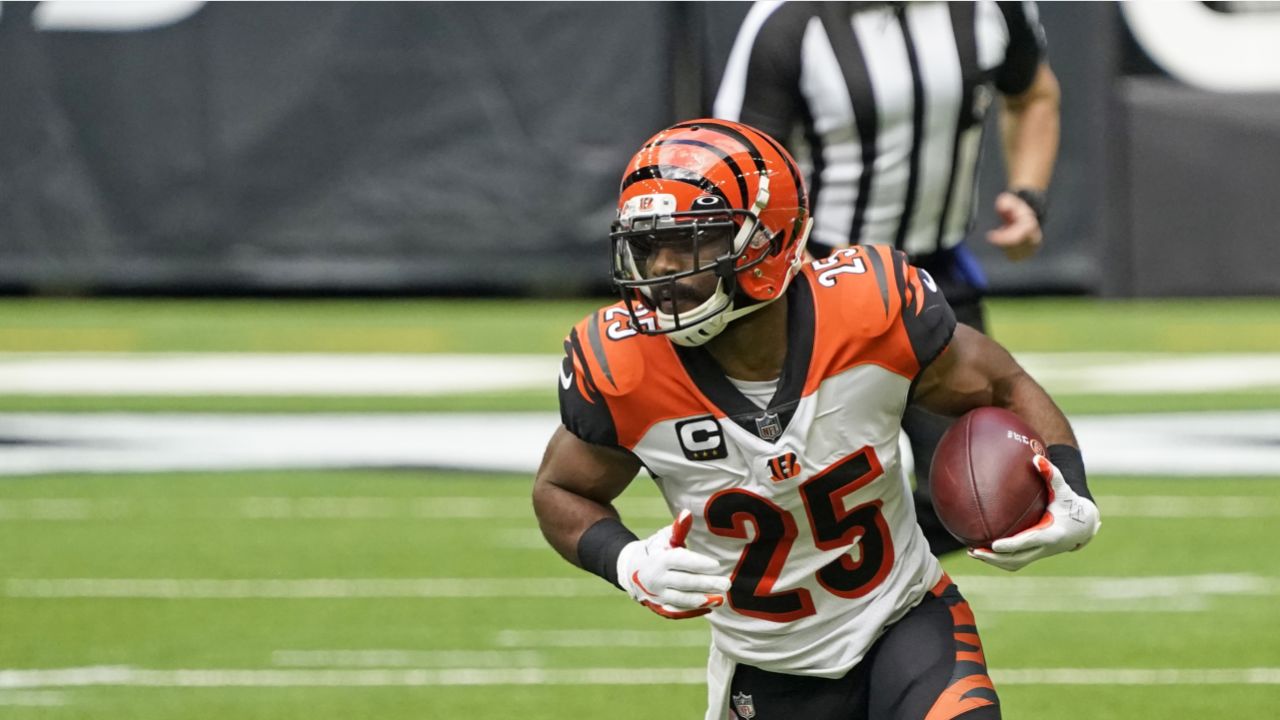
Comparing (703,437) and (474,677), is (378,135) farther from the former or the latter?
(703,437)

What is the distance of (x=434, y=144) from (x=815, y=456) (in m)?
8.32

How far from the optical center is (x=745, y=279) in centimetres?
291

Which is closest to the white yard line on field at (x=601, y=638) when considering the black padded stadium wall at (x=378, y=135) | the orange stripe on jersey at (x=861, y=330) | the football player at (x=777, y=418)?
the football player at (x=777, y=418)

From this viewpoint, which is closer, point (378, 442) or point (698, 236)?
point (698, 236)

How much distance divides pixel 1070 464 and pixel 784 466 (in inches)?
17.0

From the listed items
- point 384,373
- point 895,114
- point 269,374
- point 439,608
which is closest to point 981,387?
point 895,114

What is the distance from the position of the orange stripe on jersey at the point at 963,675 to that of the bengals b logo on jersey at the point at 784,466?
34 cm

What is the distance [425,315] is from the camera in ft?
37.2

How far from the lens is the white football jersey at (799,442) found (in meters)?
2.93

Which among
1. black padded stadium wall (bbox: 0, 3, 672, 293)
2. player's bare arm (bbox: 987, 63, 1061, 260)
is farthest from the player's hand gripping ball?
black padded stadium wall (bbox: 0, 3, 672, 293)

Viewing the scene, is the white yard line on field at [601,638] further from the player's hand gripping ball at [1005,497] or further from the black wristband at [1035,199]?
the player's hand gripping ball at [1005,497]

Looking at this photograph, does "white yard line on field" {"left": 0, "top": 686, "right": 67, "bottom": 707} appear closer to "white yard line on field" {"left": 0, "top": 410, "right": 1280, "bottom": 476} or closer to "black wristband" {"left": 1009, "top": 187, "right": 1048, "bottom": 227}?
"black wristband" {"left": 1009, "top": 187, "right": 1048, "bottom": 227}

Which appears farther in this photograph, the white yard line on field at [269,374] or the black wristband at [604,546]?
the white yard line on field at [269,374]

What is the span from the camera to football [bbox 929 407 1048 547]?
2.82 meters
